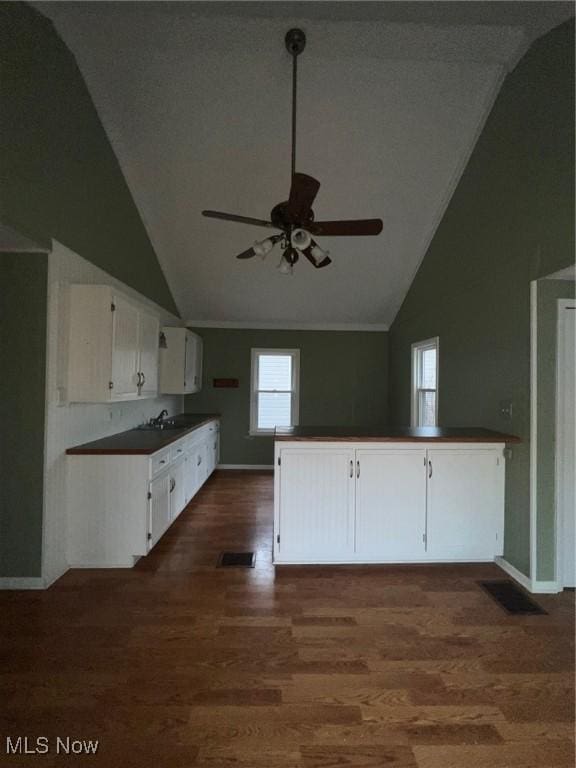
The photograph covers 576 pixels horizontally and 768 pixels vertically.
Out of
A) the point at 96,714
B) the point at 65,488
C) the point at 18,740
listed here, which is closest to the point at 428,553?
the point at 96,714

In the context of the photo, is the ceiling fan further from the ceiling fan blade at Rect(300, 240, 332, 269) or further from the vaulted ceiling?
the vaulted ceiling

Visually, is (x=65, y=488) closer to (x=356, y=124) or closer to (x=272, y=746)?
(x=272, y=746)

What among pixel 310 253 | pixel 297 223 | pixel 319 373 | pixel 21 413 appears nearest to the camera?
pixel 297 223

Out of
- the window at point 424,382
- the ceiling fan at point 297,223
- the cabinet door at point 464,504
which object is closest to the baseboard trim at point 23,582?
the ceiling fan at point 297,223

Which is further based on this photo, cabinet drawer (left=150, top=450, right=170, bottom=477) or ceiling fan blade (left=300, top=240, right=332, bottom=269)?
cabinet drawer (left=150, top=450, right=170, bottom=477)

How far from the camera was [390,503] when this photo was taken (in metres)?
2.74

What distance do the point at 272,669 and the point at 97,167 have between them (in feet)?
12.8

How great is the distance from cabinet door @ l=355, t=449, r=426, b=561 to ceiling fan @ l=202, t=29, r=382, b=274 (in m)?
1.58

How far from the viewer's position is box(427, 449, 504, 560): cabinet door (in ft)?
9.08

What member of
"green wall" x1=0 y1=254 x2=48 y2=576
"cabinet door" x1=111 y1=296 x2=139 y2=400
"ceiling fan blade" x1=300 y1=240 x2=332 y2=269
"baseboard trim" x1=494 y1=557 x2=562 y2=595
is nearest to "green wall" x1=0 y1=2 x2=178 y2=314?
"green wall" x1=0 y1=254 x2=48 y2=576

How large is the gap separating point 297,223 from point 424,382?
130 inches

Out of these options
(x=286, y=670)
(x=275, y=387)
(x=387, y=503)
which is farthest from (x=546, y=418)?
(x=275, y=387)

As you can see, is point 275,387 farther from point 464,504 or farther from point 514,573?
point 514,573

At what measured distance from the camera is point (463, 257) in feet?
11.6
